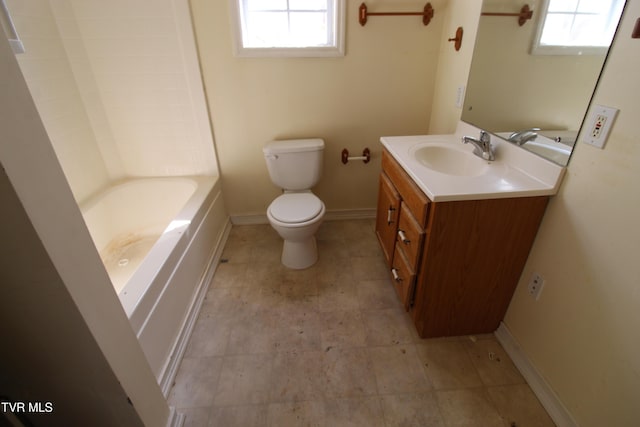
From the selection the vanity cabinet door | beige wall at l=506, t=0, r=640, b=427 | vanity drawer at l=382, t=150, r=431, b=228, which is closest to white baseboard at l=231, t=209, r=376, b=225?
the vanity cabinet door

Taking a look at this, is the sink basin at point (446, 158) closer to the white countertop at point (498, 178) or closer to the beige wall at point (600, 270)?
the white countertop at point (498, 178)

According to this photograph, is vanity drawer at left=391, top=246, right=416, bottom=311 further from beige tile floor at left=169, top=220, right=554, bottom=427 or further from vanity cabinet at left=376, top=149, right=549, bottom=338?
beige tile floor at left=169, top=220, right=554, bottom=427

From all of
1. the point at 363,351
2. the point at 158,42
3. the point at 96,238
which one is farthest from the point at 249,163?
the point at 363,351

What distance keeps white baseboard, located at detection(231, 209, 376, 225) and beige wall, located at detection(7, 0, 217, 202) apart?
1.55 ft

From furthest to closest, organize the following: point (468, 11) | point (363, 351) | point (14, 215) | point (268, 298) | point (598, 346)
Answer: point (268, 298) < point (468, 11) < point (363, 351) < point (598, 346) < point (14, 215)

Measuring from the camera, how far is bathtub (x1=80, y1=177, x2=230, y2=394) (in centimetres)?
125

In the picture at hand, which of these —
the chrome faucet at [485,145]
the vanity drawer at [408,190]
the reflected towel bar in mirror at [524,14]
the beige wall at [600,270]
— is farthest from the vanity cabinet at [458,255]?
the reflected towel bar in mirror at [524,14]

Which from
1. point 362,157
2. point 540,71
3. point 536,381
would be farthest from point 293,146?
point 536,381

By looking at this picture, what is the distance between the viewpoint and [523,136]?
1.33 meters

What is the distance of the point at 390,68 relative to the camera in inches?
79.7

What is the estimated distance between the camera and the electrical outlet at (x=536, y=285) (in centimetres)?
124

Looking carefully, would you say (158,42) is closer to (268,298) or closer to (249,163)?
(249,163)

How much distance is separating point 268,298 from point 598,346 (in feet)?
4.73

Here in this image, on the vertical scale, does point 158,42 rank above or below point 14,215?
above
